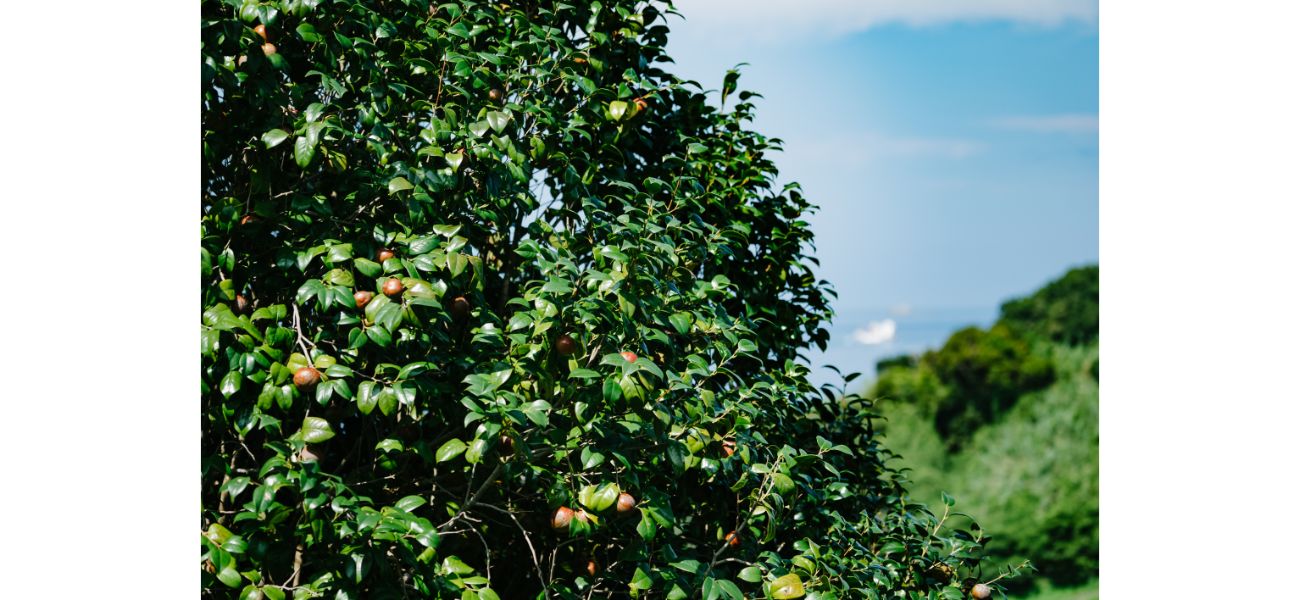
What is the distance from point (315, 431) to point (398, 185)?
1.68 feet

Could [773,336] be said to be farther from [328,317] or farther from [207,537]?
[207,537]

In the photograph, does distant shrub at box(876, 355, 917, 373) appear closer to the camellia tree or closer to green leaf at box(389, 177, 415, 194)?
the camellia tree

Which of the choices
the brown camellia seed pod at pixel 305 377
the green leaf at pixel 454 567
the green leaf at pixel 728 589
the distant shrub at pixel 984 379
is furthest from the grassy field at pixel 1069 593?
the brown camellia seed pod at pixel 305 377

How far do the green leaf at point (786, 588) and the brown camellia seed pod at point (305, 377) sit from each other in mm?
1068

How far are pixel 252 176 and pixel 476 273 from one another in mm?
495

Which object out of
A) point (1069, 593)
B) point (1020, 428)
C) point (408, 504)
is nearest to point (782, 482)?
point (408, 504)

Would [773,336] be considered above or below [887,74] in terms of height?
below

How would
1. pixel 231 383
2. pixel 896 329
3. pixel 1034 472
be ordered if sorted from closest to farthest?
pixel 231 383, pixel 1034 472, pixel 896 329

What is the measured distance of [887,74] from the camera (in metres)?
15.5

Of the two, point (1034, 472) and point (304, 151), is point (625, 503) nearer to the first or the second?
point (304, 151)

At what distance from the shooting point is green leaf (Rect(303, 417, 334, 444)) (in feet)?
6.14

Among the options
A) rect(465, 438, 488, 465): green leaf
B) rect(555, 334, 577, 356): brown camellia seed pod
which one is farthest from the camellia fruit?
rect(555, 334, 577, 356): brown camellia seed pod

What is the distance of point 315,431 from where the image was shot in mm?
1880
